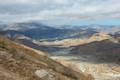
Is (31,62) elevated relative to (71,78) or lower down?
elevated

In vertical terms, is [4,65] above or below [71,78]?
above

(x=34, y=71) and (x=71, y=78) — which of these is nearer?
(x=34, y=71)

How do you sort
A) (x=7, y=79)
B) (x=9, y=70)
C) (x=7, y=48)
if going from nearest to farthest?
1. (x=7, y=79)
2. (x=9, y=70)
3. (x=7, y=48)

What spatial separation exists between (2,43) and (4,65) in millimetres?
4919

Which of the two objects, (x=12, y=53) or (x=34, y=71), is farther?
(x=12, y=53)

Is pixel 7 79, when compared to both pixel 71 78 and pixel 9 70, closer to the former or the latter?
pixel 9 70

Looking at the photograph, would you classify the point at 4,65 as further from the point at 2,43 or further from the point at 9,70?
the point at 2,43

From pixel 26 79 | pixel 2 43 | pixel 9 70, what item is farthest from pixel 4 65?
pixel 2 43

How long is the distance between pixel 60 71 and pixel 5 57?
5253mm

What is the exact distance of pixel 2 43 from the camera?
27.8 meters

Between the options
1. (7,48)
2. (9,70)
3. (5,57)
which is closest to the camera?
(9,70)

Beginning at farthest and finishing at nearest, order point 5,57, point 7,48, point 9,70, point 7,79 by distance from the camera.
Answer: point 7,48
point 5,57
point 9,70
point 7,79

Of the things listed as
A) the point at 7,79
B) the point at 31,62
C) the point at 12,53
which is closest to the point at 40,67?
the point at 31,62

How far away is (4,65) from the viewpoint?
23234 mm
